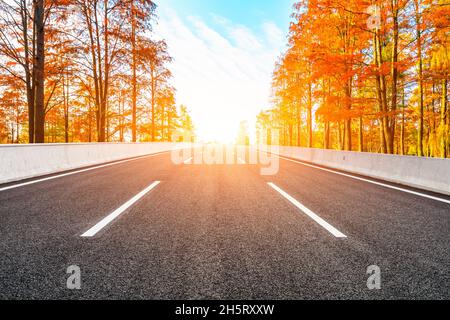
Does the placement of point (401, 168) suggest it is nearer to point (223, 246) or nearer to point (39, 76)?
point (223, 246)

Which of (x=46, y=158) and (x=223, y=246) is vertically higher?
(x=46, y=158)

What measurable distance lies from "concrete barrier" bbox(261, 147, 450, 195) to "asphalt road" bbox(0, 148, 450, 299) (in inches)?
64.8

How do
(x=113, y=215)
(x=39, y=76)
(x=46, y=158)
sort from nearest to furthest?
(x=113, y=215) → (x=46, y=158) → (x=39, y=76)

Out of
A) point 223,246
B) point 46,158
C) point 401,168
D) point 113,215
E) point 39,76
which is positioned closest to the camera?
point 223,246

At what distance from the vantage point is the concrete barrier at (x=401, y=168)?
669 centimetres

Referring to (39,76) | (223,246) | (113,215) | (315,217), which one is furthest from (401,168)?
(39,76)

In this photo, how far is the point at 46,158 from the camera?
921 cm

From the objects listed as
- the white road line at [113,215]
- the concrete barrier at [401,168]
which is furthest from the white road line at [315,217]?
the concrete barrier at [401,168]

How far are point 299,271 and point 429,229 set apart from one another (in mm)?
2614

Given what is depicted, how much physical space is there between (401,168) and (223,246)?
25.4 feet

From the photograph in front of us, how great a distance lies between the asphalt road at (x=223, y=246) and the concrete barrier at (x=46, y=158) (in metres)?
2.27

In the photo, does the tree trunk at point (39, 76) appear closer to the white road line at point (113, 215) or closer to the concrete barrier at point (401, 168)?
the white road line at point (113, 215)

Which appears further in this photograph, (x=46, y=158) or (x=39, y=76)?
(x=39, y=76)
